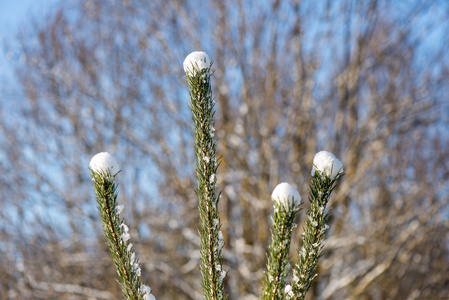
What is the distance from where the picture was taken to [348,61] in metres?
4.77

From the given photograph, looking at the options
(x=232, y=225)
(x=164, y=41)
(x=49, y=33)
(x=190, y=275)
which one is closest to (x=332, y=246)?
(x=232, y=225)

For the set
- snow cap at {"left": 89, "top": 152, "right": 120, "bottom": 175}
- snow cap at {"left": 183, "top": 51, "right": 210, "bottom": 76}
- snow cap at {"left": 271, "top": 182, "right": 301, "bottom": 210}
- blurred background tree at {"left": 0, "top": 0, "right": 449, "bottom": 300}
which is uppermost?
blurred background tree at {"left": 0, "top": 0, "right": 449, "bottom": 300}

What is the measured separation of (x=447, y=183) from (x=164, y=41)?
3.98 m

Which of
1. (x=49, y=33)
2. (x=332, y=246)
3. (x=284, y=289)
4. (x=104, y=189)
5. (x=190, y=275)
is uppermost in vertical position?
(x=49, y=33)

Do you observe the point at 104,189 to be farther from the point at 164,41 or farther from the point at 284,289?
the point at 164,41

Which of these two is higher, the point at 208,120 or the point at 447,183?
the point at 447,183

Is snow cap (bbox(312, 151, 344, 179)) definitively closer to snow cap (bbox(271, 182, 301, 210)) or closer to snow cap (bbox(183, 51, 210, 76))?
snow cap (bbox(271, 182, 301, 210))

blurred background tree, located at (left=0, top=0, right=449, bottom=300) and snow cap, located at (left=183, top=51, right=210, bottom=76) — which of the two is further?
blurred background tree, located at (left=0, top=0, right=449, bottom=300)

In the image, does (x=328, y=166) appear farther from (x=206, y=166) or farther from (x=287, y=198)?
(x=206, y=166)

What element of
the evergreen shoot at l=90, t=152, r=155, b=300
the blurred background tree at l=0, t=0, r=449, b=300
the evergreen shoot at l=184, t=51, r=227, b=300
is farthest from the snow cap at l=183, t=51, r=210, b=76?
the blurred background tree at l=0, t=0, r=449, b=300

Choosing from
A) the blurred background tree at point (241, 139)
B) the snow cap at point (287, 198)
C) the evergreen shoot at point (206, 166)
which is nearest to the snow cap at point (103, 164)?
the evergreen shoot at point (206, 166)

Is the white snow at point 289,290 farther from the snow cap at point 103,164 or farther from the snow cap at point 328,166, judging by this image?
the snow cap at point 103,164

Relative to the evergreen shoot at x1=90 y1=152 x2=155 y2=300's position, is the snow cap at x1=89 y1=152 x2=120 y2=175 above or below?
above

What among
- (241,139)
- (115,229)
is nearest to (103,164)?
(115,229)
